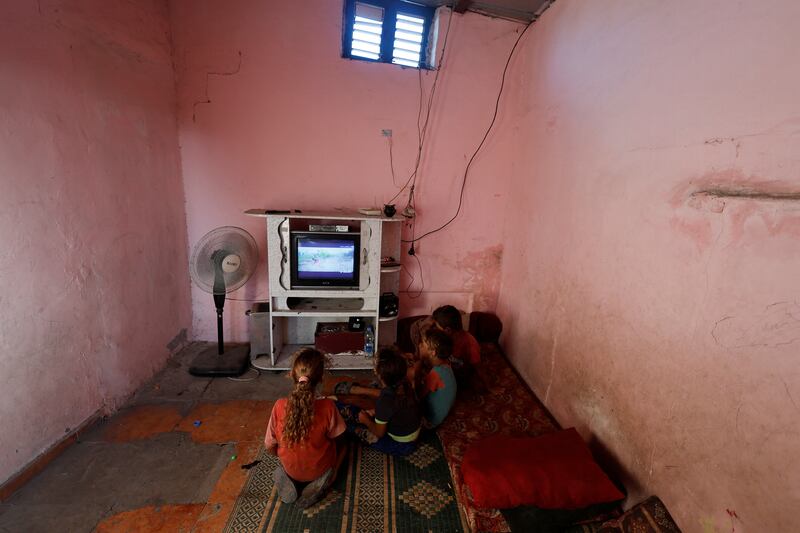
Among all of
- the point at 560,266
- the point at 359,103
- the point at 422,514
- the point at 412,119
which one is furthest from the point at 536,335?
the point at 359,103

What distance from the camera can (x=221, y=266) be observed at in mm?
3141

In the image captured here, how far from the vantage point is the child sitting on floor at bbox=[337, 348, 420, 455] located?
7.55 ft

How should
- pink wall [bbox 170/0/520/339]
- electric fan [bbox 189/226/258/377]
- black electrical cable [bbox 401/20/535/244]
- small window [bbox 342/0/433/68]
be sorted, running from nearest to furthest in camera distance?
electric fan [bbox 189/226/258/377]
pink wall [bbox 170/0/520/339]
small window [bbox 342/0/433/68]
black electrical cable [bbox 401/20/535/244]

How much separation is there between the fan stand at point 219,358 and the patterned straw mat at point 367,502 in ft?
3.63

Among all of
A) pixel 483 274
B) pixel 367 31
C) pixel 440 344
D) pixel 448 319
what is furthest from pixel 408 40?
pixel 440 344

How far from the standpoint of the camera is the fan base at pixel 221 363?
127 inches

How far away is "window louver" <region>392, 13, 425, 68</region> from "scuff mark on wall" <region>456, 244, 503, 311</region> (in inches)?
82.1

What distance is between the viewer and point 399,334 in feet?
13.1

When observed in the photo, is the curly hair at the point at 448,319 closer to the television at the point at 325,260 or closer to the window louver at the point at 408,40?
the television at the point at 325,260

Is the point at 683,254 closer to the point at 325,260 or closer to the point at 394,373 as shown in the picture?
the point at 394,373

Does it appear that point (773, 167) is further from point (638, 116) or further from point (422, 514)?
point (422, 514)

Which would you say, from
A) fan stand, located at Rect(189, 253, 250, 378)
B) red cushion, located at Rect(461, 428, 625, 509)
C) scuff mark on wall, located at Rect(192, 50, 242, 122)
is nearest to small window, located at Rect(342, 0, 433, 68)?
scuff mark on wall, located at Rect(192, 50, 242, 122)

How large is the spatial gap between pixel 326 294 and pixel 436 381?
1.31 metres

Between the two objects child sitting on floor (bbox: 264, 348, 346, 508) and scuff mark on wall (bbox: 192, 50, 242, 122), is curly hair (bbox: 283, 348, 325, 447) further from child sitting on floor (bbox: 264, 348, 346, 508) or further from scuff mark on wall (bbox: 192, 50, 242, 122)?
scuff mark on wall (bbox: 192, 50, 242, 122)
